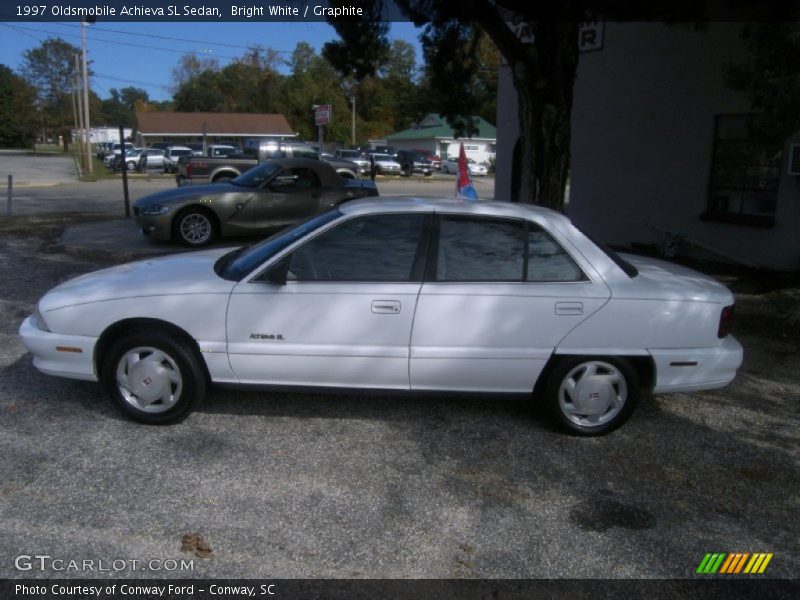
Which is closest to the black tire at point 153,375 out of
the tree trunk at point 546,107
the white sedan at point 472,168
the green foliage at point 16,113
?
the tree trunk at point 546,107

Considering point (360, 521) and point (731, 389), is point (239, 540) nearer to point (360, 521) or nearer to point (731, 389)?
point (360, 521)

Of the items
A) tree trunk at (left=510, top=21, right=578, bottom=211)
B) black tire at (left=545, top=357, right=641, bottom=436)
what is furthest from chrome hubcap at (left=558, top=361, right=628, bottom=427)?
tree trunk at (left=510, top=21, right=578, bottom=211)

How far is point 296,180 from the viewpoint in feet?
38.8

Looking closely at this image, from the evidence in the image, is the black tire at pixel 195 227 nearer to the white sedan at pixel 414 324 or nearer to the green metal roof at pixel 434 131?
the white sedan at pixel 414 324

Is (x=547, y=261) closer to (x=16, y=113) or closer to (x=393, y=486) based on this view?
(x=393, y=486)

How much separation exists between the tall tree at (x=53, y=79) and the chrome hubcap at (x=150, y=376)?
88.6 m

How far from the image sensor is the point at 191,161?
2078 cm

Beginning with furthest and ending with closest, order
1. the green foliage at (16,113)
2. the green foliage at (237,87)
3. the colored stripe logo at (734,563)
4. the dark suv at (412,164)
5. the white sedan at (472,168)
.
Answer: the green foliage at (237,87) < the green foliage at (16,113) < the white sedan at (472,168) < the dark suv at (412,164) < the colored stripe logo at (734,563)

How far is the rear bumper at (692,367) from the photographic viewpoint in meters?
4.40

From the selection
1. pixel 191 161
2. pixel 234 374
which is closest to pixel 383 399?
pixel 234 374

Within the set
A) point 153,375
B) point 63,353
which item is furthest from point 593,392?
point 63,353

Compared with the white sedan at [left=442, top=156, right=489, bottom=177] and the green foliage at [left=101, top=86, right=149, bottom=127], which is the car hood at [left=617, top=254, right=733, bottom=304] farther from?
the green foliage at [left=101, top=86, right=149, bottom=127]

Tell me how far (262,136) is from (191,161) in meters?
48.1

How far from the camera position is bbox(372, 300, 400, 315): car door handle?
4.32m
